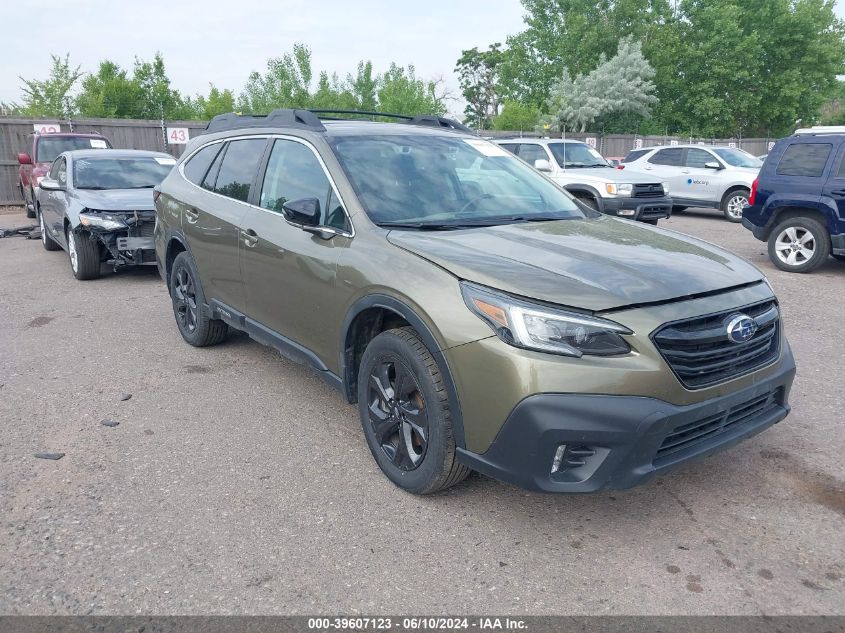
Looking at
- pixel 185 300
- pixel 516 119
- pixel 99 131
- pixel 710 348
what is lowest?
pixel 185 300

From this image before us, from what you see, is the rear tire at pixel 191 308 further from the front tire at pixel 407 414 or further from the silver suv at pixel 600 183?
the silver suv at pixel 600 183

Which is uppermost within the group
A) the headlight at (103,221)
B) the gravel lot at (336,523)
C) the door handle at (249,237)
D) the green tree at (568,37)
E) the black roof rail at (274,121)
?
the green tree at (568,37)

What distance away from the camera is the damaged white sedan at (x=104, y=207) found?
27.0 feet

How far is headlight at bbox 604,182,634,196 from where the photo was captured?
1209 centimetres

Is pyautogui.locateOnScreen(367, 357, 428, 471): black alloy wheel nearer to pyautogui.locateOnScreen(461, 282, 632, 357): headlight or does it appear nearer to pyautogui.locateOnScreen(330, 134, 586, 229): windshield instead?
pyautogui.locateOnScreen(461, 282, 632, 357): headlight

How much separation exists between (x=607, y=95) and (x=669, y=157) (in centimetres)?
2365

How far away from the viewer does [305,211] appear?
141 inches

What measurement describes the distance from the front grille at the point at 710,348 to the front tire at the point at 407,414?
37.7 inches

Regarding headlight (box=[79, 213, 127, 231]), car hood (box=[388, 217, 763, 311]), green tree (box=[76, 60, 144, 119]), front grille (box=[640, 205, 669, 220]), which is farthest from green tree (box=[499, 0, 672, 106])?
car hood (box=[388, 217, 763, 311])

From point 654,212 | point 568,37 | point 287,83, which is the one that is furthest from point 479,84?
point 654,212

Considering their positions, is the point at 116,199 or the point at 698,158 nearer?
the point at 116,199

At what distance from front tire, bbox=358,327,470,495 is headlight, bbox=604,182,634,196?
9783mm

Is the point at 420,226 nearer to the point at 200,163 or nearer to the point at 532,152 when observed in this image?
the point at 200,163

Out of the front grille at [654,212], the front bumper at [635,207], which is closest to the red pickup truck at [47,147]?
the front bumper at [635,207]
